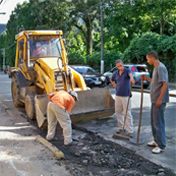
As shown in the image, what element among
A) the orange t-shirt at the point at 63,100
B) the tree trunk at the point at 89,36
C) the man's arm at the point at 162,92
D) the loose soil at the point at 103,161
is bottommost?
the loose soil at the point at 103,161

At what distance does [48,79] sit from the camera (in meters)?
7.34

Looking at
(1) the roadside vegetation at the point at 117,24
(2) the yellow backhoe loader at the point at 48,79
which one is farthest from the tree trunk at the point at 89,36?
(2) the yellow backhoe loader at the point at 48,79

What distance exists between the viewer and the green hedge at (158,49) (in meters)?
19.6

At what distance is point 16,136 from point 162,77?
3791 millimetres

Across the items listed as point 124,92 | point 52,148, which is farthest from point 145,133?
point 52,148

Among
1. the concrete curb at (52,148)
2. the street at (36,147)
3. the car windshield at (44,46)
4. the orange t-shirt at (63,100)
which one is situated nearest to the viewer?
the street at (36,147)

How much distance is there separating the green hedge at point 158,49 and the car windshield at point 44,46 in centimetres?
1344

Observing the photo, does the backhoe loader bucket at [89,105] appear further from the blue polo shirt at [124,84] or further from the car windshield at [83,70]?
the car windshield at [83,70]

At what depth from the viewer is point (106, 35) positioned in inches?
1366

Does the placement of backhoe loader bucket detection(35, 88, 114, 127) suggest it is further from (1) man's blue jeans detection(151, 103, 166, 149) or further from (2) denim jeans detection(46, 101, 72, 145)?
(1) man's blue jeans detection(151, 103, 166, 149)

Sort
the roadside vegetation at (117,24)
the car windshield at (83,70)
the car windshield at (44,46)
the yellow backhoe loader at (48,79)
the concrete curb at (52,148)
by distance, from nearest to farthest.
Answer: the concrete curb at (52,148), the yellow backhoe loader at (48,79), the car windshield at (44,46), the car windshield at (83,70), the roadside vegetation at (117,24)

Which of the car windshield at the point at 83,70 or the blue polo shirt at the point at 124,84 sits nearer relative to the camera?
the blue polo shirt at the point at 124,84

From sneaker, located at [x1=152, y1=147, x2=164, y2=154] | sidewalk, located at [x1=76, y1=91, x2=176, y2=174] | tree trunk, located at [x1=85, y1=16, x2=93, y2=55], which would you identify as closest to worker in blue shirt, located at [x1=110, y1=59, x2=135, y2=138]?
sidewalk, located at [x1=76, y1=91, x2=176, y2=174]

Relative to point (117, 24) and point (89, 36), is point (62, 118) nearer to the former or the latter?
point (117, 24)
